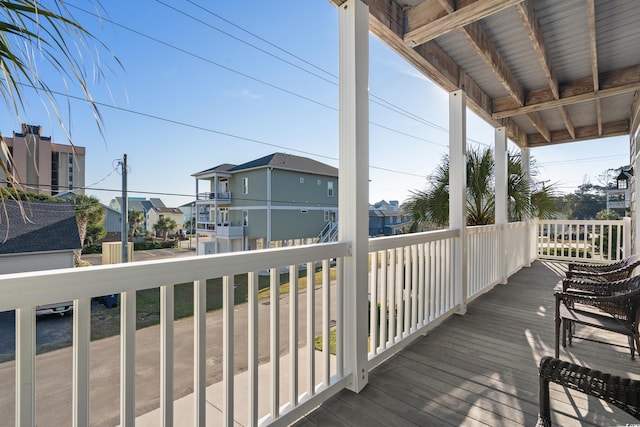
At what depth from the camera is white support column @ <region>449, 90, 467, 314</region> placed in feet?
11.3

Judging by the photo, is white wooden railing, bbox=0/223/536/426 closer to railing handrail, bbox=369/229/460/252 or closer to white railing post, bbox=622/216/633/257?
railing handrail, bbox=369/229/460/252

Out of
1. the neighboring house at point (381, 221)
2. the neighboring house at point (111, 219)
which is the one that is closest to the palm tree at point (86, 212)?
the neighboring house at point (111, 219)

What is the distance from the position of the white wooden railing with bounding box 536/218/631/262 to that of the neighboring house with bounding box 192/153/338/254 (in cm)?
698

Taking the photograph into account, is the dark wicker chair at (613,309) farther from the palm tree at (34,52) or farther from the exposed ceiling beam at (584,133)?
the exposed ceiling beam at (584,133)

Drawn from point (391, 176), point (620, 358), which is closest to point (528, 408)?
point (620, 358)

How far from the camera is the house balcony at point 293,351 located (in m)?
1.01

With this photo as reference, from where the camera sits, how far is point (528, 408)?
6.04 ft

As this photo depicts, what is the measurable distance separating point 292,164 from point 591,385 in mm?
1933

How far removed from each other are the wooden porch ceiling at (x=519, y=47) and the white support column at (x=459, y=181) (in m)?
0.24

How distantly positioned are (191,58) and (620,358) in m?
3.70

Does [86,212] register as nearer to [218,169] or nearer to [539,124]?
[218,169]

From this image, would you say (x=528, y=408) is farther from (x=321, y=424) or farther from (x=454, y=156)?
(x=454, y=156)

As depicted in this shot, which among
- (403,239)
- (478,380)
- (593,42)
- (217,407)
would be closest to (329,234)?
(403,239)

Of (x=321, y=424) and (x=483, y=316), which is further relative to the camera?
(x=483, y=316)
